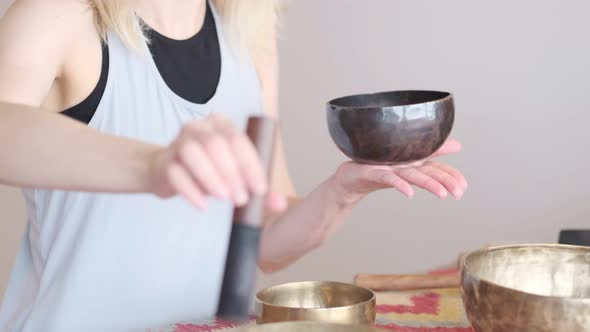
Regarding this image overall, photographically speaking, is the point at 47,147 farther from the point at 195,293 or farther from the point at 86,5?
the point at 195,293

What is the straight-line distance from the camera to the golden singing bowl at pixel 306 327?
31.0 inches

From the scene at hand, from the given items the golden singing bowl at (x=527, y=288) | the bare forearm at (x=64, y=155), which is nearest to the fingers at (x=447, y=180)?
the golden singing bowl at (x=527, y=288)

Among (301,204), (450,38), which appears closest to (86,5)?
(301,204)

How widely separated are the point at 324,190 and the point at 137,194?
0.31m

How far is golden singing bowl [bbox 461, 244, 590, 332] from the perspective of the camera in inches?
30.5

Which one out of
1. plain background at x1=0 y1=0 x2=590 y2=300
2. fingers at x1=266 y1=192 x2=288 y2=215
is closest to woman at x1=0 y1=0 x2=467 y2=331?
fingers at x1=266 y1=192 x2=288 y2=215

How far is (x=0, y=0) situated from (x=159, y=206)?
156cm

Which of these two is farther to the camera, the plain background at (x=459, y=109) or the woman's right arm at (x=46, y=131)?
the plain background at (x=459, y=109)

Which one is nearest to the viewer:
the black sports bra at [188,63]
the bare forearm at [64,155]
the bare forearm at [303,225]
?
the bare forearm at [64,155]

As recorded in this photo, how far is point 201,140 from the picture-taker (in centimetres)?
59

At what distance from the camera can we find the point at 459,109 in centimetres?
246

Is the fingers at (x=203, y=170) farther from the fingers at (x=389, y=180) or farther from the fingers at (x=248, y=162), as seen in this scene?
the fingers at (x=389, y=180)

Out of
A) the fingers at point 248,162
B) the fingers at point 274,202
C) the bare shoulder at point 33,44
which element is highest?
the bare shoulder at point 33,44

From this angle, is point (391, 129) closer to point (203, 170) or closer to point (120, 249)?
point (203, 170)
